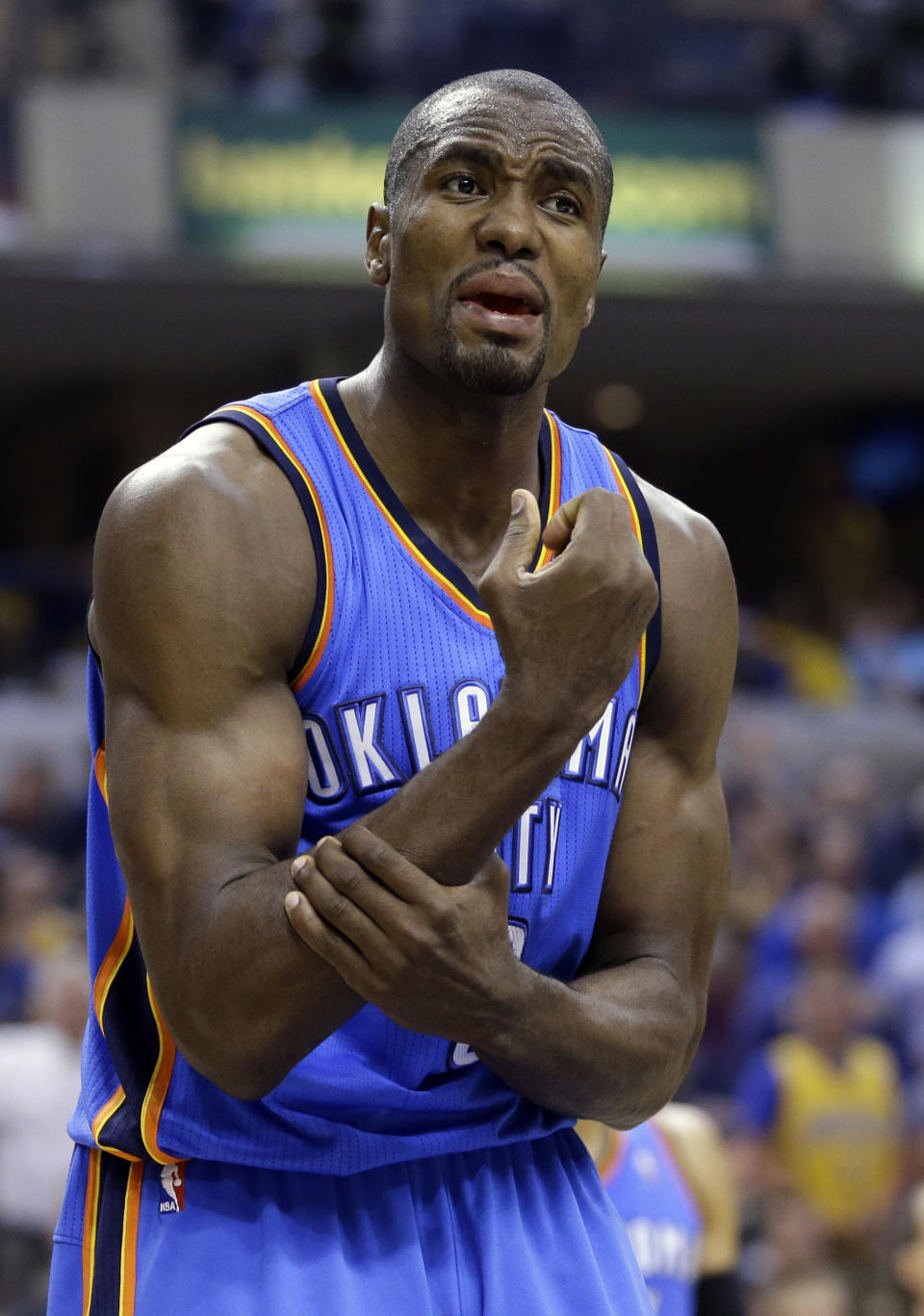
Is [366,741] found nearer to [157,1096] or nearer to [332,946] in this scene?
[332,946]

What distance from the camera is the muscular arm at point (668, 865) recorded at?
214cm

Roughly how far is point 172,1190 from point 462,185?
1.18 m

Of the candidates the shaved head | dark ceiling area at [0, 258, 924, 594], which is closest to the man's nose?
the shaved head

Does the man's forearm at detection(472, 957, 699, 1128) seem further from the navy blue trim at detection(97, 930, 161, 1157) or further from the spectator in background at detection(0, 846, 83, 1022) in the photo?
the spectator in background at detection(0, 846, 83, 1022)

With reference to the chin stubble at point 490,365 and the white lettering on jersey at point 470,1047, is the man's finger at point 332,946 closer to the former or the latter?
the white lettering on jersey at point 470,1047

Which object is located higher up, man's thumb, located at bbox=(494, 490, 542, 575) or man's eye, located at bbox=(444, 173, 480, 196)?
man's eye, located at bbox=(444, 173, 480, 196)

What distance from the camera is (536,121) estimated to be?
218 centimetres

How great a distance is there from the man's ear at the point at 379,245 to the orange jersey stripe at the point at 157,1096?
35.1 inches

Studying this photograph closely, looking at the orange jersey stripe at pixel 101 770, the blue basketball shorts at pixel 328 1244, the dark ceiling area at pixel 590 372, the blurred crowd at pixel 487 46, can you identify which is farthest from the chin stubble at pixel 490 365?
the blurred crowd at pixel 487 46

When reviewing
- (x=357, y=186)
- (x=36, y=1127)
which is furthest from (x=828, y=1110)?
(x=357, y=186)

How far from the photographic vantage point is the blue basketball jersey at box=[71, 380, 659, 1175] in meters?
2.06

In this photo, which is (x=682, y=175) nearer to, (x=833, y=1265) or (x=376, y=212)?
(x=833, y=1265)

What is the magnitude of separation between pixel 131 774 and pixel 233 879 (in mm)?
167

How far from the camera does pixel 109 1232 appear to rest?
213 cm
